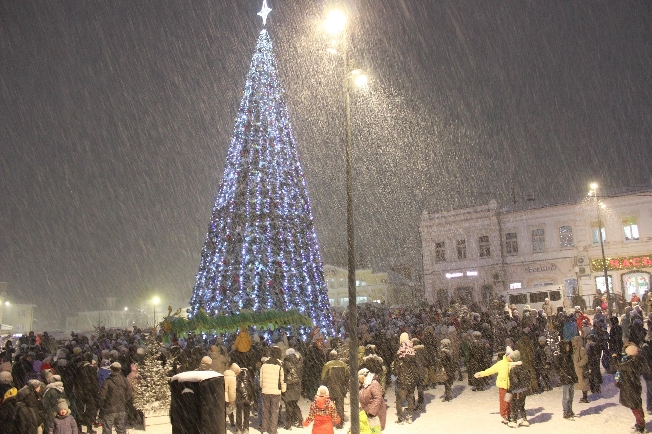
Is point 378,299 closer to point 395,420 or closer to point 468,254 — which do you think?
point 468,254

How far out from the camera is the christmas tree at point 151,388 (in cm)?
1195

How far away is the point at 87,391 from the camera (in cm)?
1141

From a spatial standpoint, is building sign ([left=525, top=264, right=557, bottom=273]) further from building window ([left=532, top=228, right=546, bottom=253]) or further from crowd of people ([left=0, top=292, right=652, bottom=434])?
crowd of people ([left=0, top=292, right=652, bottom=434])

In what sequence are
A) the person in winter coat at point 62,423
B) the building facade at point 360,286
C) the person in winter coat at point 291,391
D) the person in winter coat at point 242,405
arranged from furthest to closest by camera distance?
the building facade at point 360,286, the person in winter coat at point 291,391, the person in winter coat at point 242,405, the person in winter coat at point 62,423

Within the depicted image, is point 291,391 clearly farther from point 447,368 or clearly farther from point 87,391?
point 447,368

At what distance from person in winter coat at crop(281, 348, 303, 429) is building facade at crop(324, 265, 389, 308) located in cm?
5143

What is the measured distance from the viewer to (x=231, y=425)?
40.5 feet

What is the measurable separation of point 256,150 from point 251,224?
298 centimetres

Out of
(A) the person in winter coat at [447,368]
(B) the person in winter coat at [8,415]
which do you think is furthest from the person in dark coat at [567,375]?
(B) the person in winter coat at [8,415]

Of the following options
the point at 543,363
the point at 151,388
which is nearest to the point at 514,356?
the point at 543,363

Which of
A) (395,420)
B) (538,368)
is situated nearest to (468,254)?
(538,368)

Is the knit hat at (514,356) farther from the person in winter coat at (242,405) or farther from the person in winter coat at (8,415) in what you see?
the person in winter coat at (8,415)

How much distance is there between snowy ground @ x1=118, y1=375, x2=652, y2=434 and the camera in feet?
35.9

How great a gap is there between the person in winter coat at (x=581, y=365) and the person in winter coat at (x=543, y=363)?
50.3 inches
